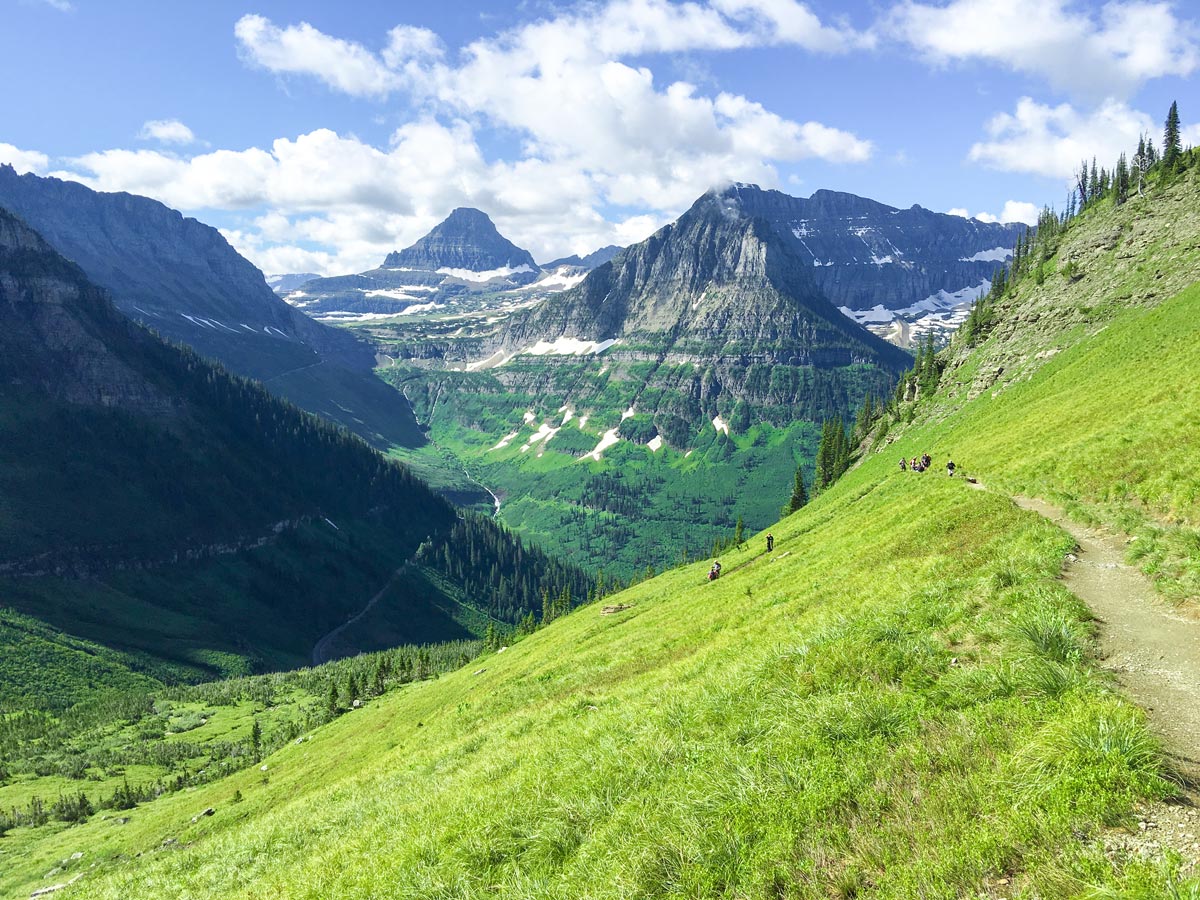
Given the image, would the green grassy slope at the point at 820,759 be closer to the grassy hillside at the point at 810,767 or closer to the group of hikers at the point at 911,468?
the grassy hillside at the point at 810,767

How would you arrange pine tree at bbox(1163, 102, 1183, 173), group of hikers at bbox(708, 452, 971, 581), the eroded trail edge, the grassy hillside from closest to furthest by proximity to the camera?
the grassy hillside, the eroded trail edge, group of hikers at bbox(708, 452, 971, 581), pine tree at bbox(1163, 102, 1183, 173)

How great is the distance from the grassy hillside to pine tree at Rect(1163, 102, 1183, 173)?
12304 centimetres

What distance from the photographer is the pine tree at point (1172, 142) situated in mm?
108394

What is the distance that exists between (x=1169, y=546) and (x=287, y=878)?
26689 millimetres

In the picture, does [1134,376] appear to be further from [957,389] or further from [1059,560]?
[957,389]

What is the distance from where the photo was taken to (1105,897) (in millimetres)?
6062

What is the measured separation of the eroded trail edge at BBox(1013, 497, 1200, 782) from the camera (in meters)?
9.36

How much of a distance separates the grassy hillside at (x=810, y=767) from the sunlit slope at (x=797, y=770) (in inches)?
1.9

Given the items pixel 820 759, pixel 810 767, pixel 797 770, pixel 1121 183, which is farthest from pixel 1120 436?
pixel 1121 183

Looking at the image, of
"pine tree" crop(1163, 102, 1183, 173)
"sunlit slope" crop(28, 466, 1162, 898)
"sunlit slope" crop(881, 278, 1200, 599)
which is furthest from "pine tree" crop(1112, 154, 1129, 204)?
"sunlit slope" crop(28, 466, 1162, 898)

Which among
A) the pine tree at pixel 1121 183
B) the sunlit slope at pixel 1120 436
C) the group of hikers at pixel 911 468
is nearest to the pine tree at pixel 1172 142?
the pine tree at pixel 1121 183

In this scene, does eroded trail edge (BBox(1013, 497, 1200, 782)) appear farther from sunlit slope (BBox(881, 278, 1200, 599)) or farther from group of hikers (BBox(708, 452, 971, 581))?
group of hikers (BBox(708, 452, 971, 581))

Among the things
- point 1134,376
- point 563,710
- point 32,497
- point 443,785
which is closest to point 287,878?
point 443,785

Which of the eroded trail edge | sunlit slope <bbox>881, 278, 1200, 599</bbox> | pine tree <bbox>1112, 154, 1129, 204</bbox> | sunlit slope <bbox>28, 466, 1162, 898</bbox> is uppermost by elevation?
pine tree <bbox>1112, 154, 1129, 204</bbox>
